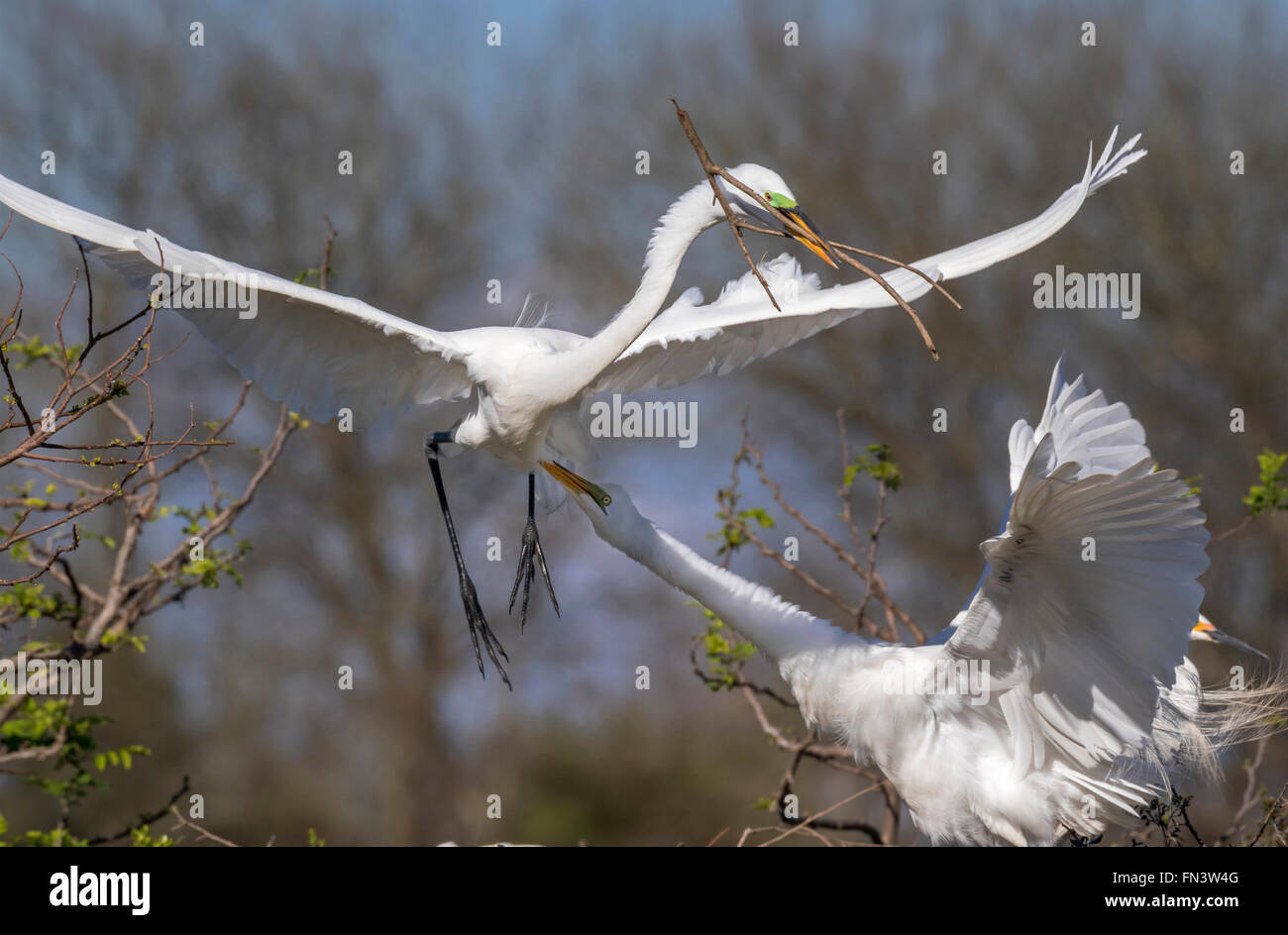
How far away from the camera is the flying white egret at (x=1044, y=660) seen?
2.29 meters

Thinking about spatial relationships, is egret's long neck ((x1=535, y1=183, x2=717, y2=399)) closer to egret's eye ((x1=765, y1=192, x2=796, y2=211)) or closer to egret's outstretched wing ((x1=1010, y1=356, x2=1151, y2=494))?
egret's eye ((x1=765, y1=192, x2=796, y2=211))

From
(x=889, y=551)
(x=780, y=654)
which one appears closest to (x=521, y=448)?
(x=780, y=654)

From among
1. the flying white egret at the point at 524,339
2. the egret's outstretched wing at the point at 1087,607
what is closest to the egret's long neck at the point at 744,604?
the egret's outstretched wing at the point at 1087,607

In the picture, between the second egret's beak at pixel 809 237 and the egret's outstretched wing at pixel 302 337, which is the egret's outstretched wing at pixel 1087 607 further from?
the egret's outstretched wing at pixel 302 337

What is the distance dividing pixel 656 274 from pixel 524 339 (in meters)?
0.52

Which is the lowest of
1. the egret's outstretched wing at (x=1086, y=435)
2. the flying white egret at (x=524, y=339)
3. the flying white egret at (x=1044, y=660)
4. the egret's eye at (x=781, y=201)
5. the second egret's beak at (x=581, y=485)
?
the flying white egret at (x=1044, y=660)

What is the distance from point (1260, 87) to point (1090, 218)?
4.02 ft

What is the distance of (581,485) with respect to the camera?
9.36 ft

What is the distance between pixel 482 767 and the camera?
10047mm

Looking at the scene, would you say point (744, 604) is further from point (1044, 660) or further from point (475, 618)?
point (475, 618)

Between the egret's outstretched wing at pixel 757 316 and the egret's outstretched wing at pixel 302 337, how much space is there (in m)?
0.45
